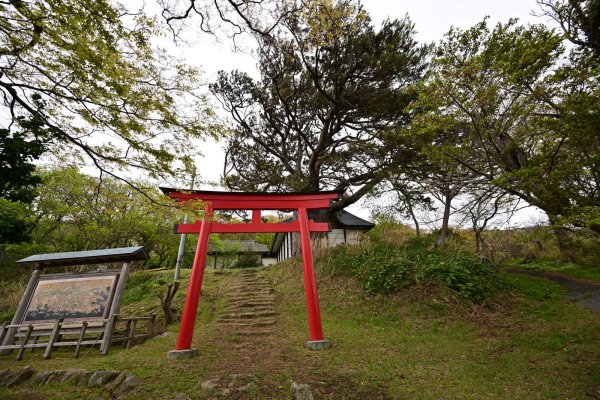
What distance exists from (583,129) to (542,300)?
6222 millimetres

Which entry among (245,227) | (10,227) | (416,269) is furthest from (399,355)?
(10,227)

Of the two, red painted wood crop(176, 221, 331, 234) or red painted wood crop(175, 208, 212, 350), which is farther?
red painted wood crop(176, 221, 331, 234)

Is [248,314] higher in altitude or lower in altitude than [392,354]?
higher

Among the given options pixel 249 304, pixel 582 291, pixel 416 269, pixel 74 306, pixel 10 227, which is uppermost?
pixel 10 227

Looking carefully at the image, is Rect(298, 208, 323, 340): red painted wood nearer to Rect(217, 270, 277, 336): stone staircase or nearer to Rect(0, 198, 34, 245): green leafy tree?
Rect(217, 270, 277, 336): stone staircase

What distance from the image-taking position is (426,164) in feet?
35.4

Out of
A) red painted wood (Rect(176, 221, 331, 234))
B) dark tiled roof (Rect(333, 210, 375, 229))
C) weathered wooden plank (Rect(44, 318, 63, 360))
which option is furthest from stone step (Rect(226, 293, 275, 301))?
dark tiled roof (Rect(333, 210, 375, 229))

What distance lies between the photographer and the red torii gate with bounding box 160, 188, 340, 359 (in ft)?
20.0

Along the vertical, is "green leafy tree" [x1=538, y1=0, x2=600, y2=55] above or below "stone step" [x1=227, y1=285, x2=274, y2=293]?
above

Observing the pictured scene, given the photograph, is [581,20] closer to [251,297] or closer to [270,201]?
[270,201]

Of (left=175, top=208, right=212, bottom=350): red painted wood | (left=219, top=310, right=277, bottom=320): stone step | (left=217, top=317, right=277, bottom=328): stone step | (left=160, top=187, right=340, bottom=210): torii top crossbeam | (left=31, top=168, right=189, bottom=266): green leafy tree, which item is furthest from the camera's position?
(left=31, top=168, right=189, bottom=266): green leafy tree

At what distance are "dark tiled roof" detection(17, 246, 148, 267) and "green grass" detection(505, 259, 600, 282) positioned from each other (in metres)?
15.4

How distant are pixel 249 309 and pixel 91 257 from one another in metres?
4.81

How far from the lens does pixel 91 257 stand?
25.6ft
